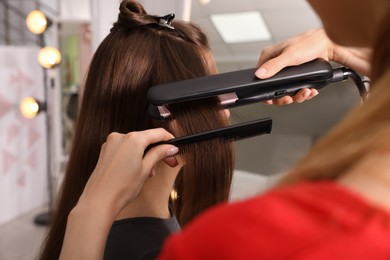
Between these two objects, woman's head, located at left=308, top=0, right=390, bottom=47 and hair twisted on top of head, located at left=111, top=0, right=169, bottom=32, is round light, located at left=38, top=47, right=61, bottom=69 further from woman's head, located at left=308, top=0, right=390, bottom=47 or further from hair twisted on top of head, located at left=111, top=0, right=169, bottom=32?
woman's head, located at left=308, top=0, right=390, bottom=47

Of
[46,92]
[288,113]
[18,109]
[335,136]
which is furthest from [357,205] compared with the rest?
[18,109]

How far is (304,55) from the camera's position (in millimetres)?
708

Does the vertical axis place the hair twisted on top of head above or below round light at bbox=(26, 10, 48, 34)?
above

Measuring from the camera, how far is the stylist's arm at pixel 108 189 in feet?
1.76

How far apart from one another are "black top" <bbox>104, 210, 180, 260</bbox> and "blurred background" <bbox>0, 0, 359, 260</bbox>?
0.59 meters

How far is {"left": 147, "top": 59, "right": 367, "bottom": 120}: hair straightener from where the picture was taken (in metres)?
0.62

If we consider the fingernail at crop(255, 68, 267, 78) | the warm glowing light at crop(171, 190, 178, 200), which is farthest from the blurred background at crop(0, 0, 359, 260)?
the fingernail at crop(255, 68, 267, 78)

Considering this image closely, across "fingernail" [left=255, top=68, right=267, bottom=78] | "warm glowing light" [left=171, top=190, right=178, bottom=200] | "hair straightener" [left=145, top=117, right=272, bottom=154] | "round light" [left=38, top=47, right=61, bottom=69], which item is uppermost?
"fingernail" [left=255, top=68, right=267, bottom=78]

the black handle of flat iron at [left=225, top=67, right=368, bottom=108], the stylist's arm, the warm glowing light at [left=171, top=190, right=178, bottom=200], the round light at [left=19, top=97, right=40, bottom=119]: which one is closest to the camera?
the stylist's arm

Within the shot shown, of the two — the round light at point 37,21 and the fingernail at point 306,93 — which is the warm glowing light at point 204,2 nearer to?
the fingernail at point 306,93

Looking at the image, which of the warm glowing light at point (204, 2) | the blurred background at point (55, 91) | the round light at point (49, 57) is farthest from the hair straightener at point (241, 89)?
the round light at point (49, 57)

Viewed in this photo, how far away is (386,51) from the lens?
26cm

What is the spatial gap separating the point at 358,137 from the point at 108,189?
1.26 feet

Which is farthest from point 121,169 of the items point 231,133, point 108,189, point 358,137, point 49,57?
point 49,57
